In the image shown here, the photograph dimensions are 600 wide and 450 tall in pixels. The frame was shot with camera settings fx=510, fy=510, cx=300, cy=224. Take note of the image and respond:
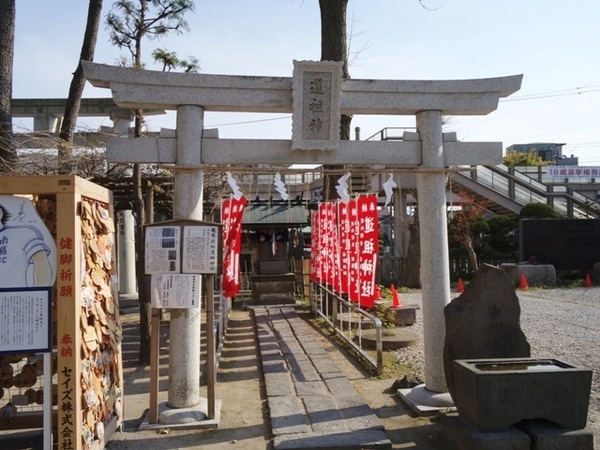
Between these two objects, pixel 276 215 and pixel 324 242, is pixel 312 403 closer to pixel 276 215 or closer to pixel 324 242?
pixel 324 242

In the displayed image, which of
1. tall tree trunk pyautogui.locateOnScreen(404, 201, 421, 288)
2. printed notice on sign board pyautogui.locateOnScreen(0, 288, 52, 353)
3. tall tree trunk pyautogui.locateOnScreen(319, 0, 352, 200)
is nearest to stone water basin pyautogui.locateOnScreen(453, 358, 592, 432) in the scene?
printed notice on sign board pyautogui.locateOnScreen(0, 288, 52, 353)

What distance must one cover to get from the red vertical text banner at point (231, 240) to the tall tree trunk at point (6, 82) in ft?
13.0

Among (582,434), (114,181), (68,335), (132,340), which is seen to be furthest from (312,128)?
(132,340)

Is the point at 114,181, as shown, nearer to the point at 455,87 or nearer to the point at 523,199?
the point at 455,87

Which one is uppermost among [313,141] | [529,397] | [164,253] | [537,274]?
[313,141]

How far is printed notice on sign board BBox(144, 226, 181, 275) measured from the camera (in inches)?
226

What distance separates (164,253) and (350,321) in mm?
5739

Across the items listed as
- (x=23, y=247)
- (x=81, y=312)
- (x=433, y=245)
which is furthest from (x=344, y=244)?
(x=23, y=247)

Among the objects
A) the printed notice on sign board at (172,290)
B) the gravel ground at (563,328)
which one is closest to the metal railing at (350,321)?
the gravel ground at (563,328)

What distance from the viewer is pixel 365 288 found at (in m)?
9.47

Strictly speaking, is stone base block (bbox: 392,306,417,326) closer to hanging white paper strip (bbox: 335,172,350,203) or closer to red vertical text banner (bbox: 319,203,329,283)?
red vertical text banner (bbox: 319,203,329,283)

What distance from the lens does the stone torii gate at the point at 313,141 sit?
6.01 m

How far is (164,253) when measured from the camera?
5750 mm

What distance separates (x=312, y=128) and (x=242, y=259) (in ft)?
48.1
